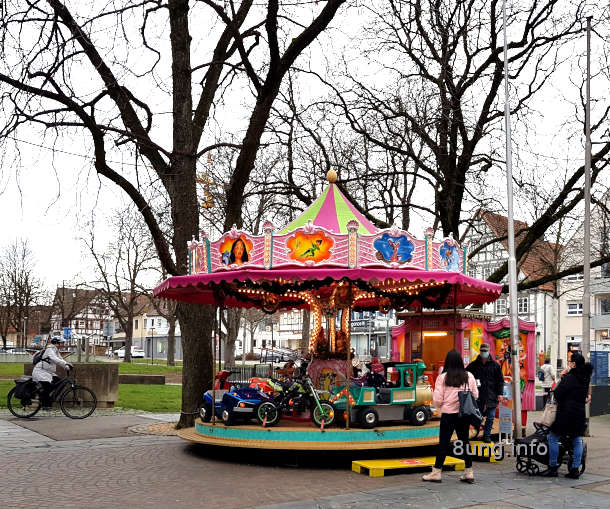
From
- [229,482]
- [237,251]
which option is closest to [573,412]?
[229,482]

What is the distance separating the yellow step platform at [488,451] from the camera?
11.6 meters

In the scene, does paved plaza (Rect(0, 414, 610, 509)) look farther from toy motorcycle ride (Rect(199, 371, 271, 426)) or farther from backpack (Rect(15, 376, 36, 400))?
backpack (Rect(15, 376, 36, 400))

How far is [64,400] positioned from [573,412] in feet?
42.9

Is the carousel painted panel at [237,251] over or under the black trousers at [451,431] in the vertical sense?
over

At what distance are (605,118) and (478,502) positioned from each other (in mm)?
13072

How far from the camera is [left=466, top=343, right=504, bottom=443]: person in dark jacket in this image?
12.9m

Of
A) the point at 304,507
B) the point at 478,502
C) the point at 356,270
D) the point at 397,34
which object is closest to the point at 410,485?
the point at 478,502

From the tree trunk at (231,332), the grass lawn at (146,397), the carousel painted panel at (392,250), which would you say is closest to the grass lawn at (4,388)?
the grass lawn at (146,397)

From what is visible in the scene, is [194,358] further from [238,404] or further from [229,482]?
[229,482]

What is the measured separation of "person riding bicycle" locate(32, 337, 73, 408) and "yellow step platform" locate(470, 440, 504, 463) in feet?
33.2

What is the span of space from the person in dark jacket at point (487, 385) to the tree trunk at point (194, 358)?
5751 mm

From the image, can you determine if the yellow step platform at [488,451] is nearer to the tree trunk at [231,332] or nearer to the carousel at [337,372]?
the carousel at [337,372]

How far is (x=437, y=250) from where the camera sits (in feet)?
39.8

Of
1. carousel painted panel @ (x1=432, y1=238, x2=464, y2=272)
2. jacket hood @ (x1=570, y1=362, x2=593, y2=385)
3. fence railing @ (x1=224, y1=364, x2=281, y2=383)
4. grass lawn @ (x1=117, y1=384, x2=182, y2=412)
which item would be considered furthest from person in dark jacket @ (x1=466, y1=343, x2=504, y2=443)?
grass lawn @ (x1=117, y1=384, x2=182, y2=412)
